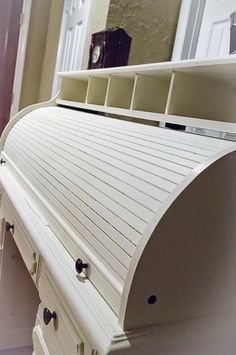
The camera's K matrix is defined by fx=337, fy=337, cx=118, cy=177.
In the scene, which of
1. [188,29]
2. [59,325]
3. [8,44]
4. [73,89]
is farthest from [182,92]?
[8,44]

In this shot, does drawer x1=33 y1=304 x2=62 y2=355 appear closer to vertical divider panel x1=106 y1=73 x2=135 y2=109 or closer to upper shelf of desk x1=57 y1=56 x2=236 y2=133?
upper shelf of desk x1=57 y1=56 x2=236 y2=133

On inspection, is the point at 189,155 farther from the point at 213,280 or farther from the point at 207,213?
the point at 213,280

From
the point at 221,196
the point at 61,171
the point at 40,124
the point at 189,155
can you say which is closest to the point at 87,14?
the point at 40,124

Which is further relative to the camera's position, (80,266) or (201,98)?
(201,98)

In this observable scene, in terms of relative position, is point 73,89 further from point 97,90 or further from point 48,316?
point 48,316

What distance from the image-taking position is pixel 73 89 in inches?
69.6

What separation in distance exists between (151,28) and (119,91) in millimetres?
880

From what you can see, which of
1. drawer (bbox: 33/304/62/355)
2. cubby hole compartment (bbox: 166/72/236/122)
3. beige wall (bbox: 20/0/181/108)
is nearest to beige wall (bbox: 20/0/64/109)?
beige wall (bbox: 20/0/181/108)

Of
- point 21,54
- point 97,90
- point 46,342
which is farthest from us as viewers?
point 21,54

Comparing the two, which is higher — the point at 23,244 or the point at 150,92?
the point at 150,92

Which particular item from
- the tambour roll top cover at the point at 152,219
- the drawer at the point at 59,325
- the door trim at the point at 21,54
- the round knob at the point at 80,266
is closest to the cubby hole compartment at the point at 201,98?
the tambour roll top cover at the point at 152,219

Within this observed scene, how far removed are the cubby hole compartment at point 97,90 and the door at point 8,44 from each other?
6.02 feet

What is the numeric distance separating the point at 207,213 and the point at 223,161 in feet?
0.33

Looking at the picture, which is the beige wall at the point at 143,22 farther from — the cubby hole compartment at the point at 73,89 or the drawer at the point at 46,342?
the drawer at the point at 46,342
